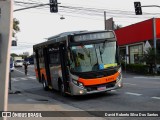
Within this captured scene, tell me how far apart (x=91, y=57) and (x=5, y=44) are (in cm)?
1044

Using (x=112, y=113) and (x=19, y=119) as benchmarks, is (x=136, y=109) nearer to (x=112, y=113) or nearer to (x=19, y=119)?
(x=112, y=113)

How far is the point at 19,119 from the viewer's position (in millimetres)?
10992

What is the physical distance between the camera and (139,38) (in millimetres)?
48750

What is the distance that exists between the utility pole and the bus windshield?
10220 millimetres

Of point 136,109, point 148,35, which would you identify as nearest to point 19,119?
point 136,109

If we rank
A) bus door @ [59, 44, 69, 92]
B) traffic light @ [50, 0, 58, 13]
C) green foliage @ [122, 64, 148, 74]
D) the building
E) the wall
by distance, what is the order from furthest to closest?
the wall < the building < green foliage @ [122, 64, 148, 74] < traffic light @ [50, 0, 58, 13] < bus door @ [59, 44, 69, 92]

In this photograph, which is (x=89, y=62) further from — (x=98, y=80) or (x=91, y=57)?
(x=98, y=80)

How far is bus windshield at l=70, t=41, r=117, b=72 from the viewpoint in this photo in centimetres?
1612

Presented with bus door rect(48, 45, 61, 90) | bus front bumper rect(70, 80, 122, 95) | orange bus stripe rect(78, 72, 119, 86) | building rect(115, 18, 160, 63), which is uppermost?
building rect(115, 18, 160, 63)

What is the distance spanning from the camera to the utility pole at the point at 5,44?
584 cm

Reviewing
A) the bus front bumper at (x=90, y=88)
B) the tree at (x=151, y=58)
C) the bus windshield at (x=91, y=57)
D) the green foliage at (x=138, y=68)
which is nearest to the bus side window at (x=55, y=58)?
the bus windshield at (x=91, y=57)

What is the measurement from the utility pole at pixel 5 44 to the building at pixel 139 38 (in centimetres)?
3647

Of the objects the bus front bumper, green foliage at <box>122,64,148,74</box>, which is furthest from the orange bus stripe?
green foliage at <box>122,64,148,74</box>

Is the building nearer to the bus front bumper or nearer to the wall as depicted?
the wall
